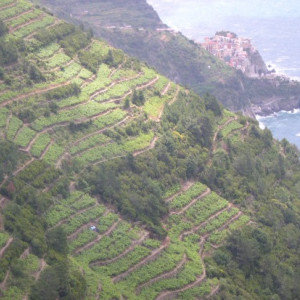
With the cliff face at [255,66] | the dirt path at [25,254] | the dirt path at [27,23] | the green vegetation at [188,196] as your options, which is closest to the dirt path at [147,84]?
the dirt path at [27,23]

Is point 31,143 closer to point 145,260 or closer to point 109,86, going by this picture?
point 145,260

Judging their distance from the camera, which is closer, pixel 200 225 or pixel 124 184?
pixel 200 225

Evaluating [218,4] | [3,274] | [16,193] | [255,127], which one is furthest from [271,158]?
[218,4]

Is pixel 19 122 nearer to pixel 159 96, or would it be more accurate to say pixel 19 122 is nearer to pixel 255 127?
pixel 159 96

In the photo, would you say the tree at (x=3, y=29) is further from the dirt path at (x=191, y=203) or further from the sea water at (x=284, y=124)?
the sea water at (x=284, y=124)

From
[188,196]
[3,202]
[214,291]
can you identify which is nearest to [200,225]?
[188,196]

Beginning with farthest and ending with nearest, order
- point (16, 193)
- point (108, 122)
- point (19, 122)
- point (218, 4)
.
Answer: point (218, 4) < point (108, 122) < point (19, 122) < point (16, 193)
